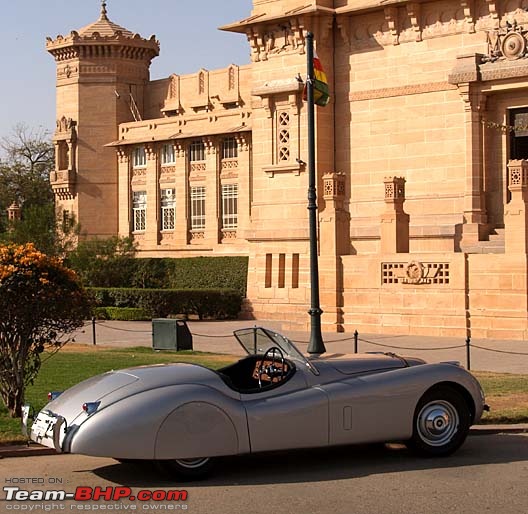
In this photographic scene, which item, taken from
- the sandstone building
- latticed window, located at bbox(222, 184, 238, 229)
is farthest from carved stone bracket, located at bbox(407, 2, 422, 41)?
latticed window, located at bbox(222, 184, 238, 229)

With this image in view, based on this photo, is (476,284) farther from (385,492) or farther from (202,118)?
(202,118)

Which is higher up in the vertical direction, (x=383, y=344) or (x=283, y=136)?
(x=283, y=136)

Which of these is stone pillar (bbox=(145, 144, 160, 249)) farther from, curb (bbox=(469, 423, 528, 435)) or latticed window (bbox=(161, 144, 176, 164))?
curb (bbox=(469, 423, 528, 435))

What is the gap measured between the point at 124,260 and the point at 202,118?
32.6ft

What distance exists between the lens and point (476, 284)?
26.2 m

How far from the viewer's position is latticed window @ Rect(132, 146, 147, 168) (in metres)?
51.7

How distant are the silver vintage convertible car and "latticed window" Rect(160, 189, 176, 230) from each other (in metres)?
40.0

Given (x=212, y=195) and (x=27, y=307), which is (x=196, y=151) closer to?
(x=212, y=195)

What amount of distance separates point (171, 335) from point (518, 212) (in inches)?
353

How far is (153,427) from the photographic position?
8.72m

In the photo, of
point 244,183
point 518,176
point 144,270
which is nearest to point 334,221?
point 518,176

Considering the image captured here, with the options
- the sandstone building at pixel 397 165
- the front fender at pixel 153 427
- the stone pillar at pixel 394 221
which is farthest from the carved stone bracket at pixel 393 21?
the front fender at pixel 153 427

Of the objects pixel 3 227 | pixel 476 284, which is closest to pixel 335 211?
pixel 476 284

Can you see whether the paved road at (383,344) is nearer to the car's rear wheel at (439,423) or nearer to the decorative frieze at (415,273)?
the decorative frieze at (415,273)
